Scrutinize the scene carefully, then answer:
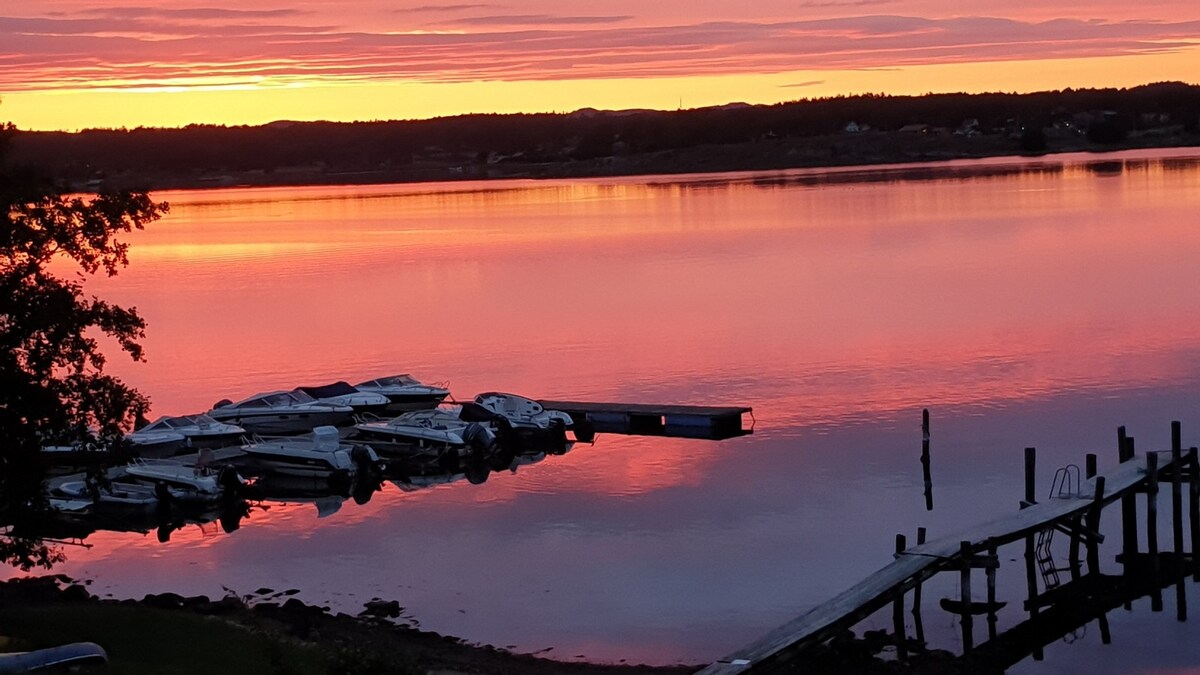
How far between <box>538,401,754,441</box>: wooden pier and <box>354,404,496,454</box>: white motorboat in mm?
2456

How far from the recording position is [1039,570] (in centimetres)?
2075

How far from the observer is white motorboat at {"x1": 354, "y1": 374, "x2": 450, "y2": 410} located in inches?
1387

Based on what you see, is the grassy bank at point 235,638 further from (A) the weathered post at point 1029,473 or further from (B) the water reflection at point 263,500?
(A) the weathered post at point 1029,473

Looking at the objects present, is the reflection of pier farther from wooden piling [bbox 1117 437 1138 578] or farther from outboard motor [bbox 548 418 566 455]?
outboard motor [bbox 548 418 566 455]

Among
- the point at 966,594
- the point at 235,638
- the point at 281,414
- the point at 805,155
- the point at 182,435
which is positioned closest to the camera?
the point at 235,638

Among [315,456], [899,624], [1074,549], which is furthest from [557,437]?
[899,624]

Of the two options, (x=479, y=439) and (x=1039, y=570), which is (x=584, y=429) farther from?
(x=1039, y=570)

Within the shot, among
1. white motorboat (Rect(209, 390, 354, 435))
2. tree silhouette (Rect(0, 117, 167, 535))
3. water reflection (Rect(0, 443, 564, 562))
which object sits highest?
tree silhouette (Rect(0, 117, 167, 535))

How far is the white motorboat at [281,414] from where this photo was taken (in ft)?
109

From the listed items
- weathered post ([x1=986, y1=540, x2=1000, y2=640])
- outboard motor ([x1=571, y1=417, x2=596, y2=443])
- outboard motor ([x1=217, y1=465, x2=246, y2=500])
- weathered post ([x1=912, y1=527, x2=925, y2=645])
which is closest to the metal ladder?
weathered post ([x1=986, y1=540, x2=1000, y2=640])

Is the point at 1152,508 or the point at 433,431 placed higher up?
the point at 1152,508

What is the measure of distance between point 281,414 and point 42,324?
16859 millimetres

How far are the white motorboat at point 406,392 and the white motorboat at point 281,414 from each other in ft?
4.78

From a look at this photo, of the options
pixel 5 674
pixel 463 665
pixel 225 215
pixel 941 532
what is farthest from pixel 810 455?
pixel 225 215
